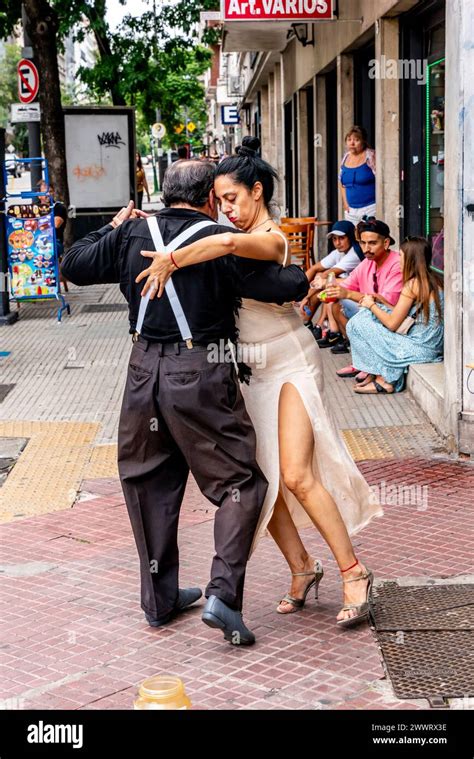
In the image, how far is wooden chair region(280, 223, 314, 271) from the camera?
1353cm

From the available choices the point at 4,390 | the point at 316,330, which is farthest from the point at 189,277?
the point at 316,330

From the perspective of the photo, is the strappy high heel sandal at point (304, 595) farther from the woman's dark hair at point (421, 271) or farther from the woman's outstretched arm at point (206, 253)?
the woman's dark hair at point (421, 271)

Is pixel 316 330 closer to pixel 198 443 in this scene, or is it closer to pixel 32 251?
pixel 32 251

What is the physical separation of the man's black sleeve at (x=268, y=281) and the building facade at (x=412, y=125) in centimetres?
289

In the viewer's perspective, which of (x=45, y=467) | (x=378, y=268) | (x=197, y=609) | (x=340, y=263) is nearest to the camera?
(x=197, y=609)

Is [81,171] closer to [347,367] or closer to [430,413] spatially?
[347,367]

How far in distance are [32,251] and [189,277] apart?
10.1 metres

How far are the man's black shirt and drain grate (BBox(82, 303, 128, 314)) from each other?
10692 mm

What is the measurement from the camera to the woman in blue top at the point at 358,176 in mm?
12117

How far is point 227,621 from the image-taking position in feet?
14.6

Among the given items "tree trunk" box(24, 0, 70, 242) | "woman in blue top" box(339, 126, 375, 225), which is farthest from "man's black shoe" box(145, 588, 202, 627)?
"tree trunk" box(24, 0, 70, 242)

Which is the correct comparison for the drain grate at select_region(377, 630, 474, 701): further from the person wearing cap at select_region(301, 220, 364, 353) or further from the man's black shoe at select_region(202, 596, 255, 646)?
the person wearing cap at select_region(301, 220, 364, 353)

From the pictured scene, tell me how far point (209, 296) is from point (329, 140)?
515 inches

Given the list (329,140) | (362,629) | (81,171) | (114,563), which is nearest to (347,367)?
(114,563)
